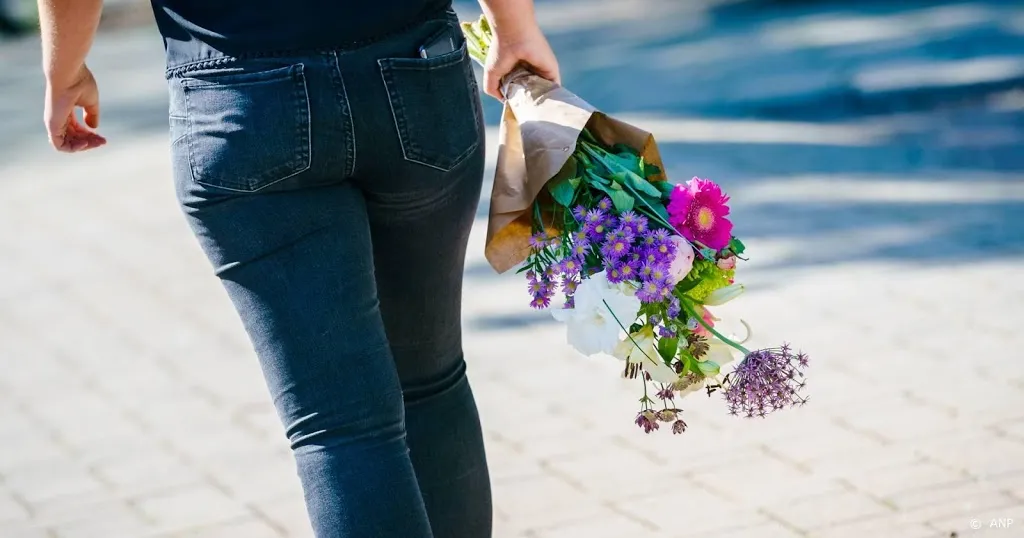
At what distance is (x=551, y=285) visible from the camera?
204 centimetres

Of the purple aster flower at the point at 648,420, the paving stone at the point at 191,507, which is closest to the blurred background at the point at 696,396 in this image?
the paving stone at the point at 191,507

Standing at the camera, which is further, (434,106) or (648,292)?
(648,292)

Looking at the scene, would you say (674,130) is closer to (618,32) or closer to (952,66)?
(952,66)

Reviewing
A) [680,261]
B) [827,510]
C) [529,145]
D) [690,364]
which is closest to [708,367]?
[690,364]

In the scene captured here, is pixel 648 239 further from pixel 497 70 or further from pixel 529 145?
pixel 497 70

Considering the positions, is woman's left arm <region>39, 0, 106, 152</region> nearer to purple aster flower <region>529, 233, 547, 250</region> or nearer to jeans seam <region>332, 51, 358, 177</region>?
jeans seam <region>332, 51, 358, 177</region>

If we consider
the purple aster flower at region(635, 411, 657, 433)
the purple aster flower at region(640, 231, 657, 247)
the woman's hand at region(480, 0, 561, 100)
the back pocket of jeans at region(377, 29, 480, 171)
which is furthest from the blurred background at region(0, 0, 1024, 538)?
the back pocket of jeans at region(377, 29, 480, 171)

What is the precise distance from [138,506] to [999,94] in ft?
17.5

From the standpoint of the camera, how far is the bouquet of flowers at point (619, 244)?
199 centimetres

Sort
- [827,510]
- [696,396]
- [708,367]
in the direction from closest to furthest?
[708,367] → [827,510] → [696,396]

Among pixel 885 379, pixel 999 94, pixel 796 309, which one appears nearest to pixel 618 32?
pixel 999 94

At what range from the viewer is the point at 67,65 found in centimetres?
187

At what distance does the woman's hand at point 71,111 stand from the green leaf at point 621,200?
2.51ft

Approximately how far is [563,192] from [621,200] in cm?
9
